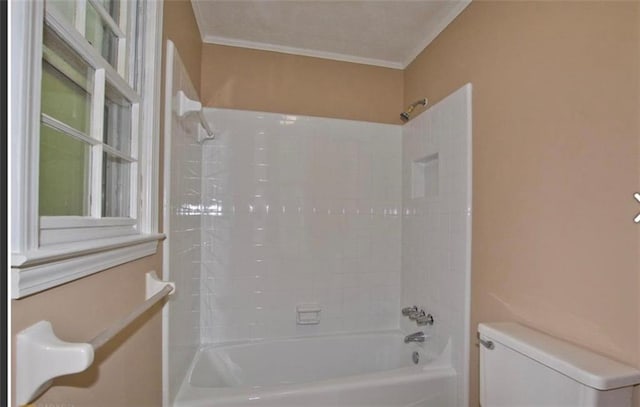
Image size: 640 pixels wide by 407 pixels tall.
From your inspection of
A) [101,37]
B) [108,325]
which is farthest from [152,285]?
[101,37]

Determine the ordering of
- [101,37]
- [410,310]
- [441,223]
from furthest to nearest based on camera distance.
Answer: [410,310], [441,223], [101,37]

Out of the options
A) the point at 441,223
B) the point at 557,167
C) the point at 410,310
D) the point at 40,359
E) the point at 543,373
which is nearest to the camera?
the point at 40,359

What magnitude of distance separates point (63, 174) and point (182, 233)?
0.97 meters

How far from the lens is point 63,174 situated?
2.50ft

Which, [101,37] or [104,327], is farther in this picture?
[101,37]

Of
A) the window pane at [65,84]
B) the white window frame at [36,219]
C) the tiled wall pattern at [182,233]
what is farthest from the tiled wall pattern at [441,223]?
the window pane at [65,84]

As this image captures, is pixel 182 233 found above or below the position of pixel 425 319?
above

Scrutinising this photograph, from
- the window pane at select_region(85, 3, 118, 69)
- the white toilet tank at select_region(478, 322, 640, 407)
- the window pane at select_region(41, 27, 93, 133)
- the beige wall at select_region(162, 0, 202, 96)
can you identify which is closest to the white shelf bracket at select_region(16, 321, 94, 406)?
the window pane at select_region(41, 27, 93, 133)

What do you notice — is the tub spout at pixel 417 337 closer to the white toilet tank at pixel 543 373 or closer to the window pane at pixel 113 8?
the white toilet tank at pixel 543 373

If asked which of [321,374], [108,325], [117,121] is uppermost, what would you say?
[117,121]

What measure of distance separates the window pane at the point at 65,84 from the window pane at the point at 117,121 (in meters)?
0.11

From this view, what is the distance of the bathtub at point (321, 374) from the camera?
1483mm

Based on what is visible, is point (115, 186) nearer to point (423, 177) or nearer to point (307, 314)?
point (307, 314)

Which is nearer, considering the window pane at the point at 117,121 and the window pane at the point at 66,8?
the window pane at the point at 66,8
